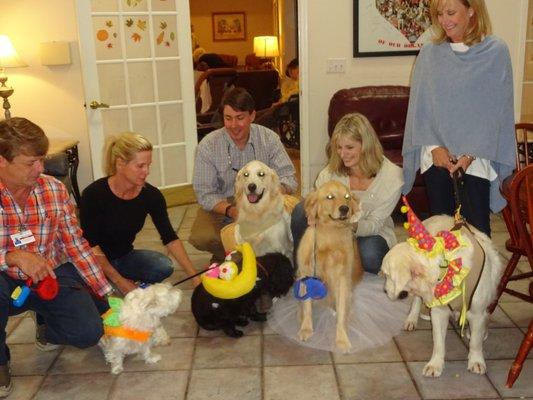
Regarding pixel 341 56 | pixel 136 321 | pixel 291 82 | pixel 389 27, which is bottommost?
pixel 136 321

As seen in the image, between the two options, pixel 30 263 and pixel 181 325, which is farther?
pixel 181 325

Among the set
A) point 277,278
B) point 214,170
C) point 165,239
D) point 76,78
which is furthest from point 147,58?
→ point 277,278

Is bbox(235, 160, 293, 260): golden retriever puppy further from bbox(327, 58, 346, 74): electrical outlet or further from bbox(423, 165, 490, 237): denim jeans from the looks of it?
bbox(327, 58, 346, 74): electrical outlet

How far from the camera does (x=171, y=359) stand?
2.62 m

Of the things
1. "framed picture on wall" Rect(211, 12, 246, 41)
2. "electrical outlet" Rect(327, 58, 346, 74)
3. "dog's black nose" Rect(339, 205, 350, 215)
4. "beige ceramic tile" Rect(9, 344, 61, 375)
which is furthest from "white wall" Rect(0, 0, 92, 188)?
"framed picture on wall" Rect(211, 12, 246, 41)

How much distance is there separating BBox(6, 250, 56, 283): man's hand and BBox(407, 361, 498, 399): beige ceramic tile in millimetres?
1602

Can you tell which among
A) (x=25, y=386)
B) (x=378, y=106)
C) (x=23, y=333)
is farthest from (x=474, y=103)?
(x=378, y=106)

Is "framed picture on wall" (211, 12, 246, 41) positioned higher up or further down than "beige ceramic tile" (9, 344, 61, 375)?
higher up

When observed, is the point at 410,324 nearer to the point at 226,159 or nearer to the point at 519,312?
the point at 519,312

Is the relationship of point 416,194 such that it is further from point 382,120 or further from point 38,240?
point 38,240

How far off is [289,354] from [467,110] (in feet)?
4.55

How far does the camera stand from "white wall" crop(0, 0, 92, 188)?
16.4 ft

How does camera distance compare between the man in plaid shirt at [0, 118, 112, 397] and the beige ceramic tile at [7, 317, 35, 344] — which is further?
the beige ceramic tile at [7, 317, 35, 344]

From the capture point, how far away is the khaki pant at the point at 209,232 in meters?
3.50
